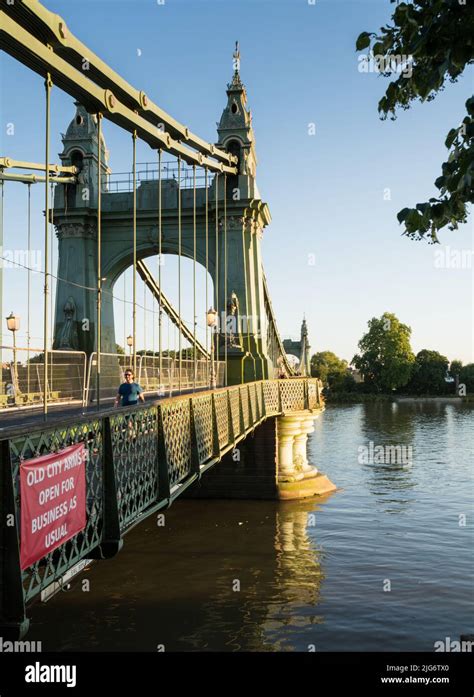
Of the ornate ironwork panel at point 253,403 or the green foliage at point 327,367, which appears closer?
the ornate ironwork panel at point 253,403

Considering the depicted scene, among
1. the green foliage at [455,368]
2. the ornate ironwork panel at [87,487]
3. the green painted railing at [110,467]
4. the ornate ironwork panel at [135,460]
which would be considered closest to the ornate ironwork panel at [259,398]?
the green painted railing at [110,467]

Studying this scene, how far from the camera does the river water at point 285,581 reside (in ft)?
33.4

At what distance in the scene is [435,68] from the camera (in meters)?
4.10

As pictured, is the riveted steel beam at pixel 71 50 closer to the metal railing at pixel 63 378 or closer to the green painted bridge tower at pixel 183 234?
the metal railing at pixel 63 378

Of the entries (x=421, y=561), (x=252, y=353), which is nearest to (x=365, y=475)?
A: (x=252, y=353)

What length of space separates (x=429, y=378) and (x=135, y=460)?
86958 millimetres

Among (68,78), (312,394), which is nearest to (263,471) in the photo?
(312,394)

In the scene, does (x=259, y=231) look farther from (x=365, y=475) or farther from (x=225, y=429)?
(x=225, y=429)

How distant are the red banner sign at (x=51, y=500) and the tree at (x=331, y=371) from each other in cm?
8663

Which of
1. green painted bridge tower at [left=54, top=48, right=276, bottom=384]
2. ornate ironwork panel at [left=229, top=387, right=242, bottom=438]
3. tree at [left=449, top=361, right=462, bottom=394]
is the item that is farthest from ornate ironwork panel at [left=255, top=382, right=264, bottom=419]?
tree at [left=449, top=361, right=462, bottom=394]

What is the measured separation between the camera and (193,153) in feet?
53.6

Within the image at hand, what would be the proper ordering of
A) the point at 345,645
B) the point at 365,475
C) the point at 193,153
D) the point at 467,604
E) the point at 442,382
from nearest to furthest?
1. the point at 345,645
2. the point at 467,604
3. the point at 193,153
4. the point at 365,475
5. the point at 442,382

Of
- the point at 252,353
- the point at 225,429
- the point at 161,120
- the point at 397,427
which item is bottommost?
the point at 397,427

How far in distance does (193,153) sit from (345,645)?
11.1 m
